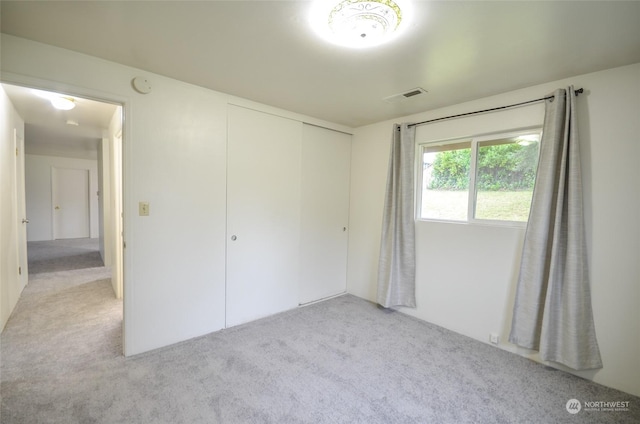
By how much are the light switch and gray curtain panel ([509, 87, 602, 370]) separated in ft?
10.1

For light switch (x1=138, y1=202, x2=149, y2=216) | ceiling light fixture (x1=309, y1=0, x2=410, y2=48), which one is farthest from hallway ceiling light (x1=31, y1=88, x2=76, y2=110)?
ceiling light fixture (x1=309, y1=0, x2=410, y2=48)

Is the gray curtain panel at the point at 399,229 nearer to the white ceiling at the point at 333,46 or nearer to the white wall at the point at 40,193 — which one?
the white ceiling at the point at 333,46

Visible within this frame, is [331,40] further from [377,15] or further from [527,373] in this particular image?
[527,373]

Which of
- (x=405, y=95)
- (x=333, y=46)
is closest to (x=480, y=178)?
(x=405, y=95)

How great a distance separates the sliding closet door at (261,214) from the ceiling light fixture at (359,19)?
56.2 inches

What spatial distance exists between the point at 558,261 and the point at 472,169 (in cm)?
107

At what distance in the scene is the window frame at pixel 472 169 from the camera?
2.43 meters

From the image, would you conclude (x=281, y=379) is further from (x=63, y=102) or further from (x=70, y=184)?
(x=70, y=184)

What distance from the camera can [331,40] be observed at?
1.67 meters

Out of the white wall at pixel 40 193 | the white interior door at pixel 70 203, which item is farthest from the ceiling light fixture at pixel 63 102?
the white interior door at pixel 70 203

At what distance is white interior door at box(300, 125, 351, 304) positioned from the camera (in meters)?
3.39

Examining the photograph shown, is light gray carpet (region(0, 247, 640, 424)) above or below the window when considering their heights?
below

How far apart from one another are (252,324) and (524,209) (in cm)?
280

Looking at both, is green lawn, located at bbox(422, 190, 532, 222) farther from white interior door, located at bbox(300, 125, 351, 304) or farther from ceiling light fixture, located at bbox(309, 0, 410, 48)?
ceiling light fixture, located at bbox(309, 0, 410, 48)
